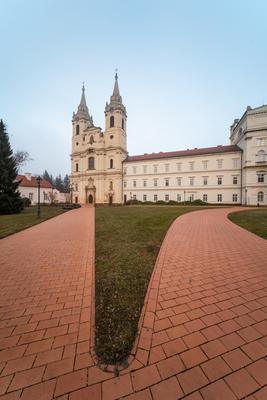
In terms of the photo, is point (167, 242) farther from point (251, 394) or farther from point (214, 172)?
point (214, 172)

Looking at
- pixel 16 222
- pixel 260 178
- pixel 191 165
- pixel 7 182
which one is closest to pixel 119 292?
pixel 16 222

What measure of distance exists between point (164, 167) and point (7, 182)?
109ft

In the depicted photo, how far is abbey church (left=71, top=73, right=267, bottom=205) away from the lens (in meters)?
35.2

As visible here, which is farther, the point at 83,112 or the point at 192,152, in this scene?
the point at 83,112

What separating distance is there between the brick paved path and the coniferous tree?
66.5 ft

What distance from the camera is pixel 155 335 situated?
96.4 inches

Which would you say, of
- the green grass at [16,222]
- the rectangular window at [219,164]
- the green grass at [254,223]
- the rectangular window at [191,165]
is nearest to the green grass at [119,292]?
the green grass at [254,223]

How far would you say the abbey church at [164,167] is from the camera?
35219mm

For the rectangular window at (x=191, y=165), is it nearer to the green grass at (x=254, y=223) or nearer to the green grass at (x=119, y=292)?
the green grass at (x=254, y=223)

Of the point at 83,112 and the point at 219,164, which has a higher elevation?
the point at 83,112

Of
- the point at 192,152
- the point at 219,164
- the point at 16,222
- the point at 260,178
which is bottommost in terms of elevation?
the point at 16,222

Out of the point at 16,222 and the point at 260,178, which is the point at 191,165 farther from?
the point at 16,222

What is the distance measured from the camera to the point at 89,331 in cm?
252

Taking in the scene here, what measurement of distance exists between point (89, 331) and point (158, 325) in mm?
940
